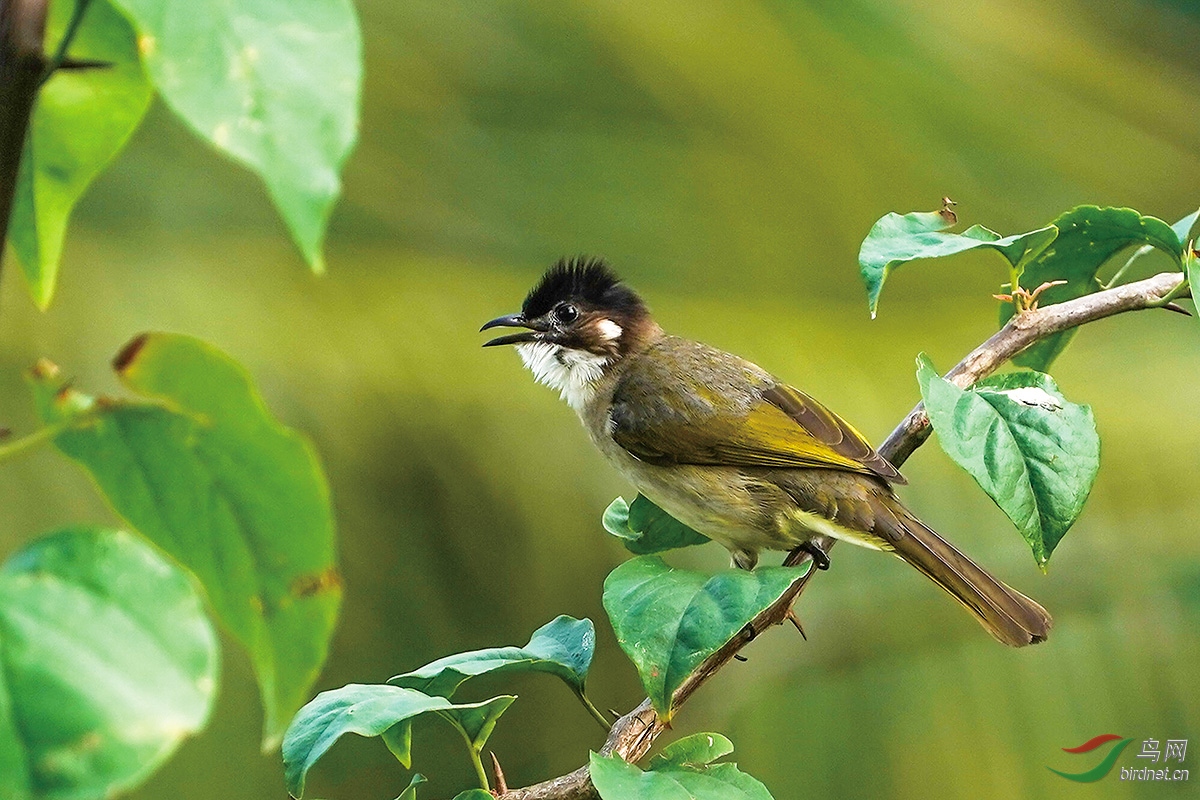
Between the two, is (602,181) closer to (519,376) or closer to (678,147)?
(678,147)

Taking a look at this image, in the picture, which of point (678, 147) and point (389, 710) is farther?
point (678, 147)

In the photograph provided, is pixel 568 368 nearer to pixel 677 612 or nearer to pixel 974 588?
pixel 974 588

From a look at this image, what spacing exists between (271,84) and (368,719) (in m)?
0.77

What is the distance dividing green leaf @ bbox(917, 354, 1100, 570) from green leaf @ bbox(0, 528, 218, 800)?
2.72 feet

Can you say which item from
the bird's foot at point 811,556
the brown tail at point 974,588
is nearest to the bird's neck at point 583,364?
the brown tail at point 974,588

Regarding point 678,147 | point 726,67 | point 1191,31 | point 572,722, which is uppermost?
point 1191,31

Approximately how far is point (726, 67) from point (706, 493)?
2.26m

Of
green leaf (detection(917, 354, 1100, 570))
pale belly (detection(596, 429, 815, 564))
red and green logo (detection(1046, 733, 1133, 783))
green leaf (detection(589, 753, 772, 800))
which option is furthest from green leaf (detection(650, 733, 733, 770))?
red and green logo (detection(1046, 733, 1133, 783))

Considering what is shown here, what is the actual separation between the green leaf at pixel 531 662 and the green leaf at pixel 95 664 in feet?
2.15

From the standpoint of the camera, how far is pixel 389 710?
115 centimetres

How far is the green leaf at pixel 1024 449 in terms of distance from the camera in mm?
1223

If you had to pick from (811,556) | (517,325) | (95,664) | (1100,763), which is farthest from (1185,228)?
(1100,763)

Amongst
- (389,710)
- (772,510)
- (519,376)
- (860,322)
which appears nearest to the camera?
(389,710)

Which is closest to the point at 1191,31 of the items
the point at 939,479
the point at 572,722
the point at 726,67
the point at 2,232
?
the point at 726,67
